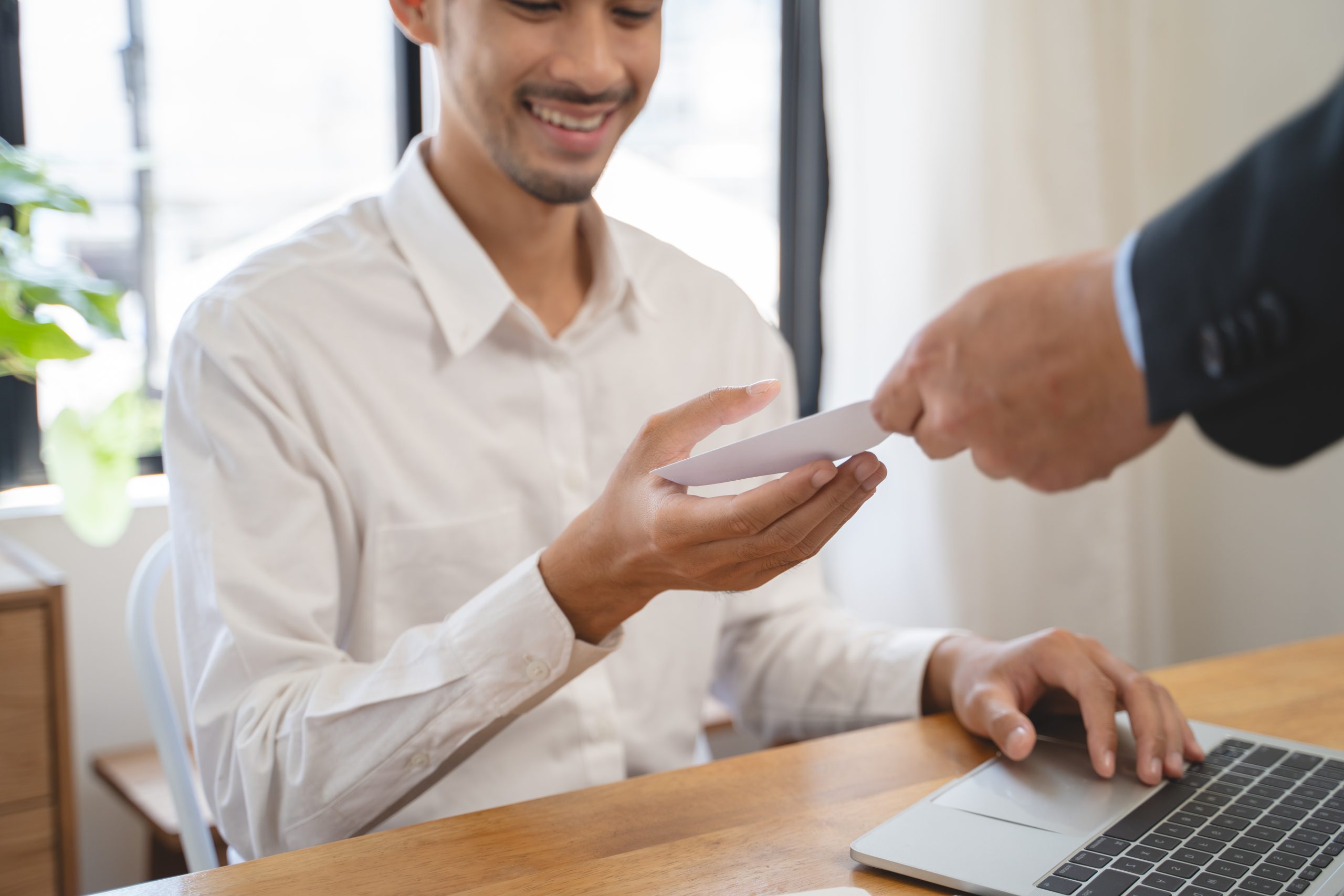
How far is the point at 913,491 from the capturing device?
6.52ft

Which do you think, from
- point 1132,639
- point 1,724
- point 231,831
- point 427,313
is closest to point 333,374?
point 427,313

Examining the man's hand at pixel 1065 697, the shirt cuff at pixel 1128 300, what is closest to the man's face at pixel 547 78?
the man's hand at pixel 1065 697

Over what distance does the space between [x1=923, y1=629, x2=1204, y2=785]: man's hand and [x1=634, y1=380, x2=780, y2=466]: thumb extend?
0.34 m

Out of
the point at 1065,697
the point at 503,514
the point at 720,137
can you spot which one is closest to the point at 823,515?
the point at 1065,697

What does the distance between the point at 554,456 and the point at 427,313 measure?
0.62 ft

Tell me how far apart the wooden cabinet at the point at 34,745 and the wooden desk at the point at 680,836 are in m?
0.80

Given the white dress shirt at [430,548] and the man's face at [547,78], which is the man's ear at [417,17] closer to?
the man's face at [547,78]

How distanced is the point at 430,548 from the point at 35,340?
2.12ft

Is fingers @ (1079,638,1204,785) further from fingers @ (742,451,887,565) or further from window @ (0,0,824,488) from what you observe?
window @ (0,0,824,488)

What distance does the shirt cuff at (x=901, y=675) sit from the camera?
105 cm

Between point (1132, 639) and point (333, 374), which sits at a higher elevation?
point (333, 374)

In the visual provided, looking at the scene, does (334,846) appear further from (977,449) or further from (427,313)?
(427,313)

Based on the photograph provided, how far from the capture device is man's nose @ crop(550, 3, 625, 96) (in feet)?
3.73

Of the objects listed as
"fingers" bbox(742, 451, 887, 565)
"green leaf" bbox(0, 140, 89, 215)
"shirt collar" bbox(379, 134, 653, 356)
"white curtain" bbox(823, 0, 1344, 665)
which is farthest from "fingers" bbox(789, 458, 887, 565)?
"white curtain" bbox(823, 0, 1344, 665)
